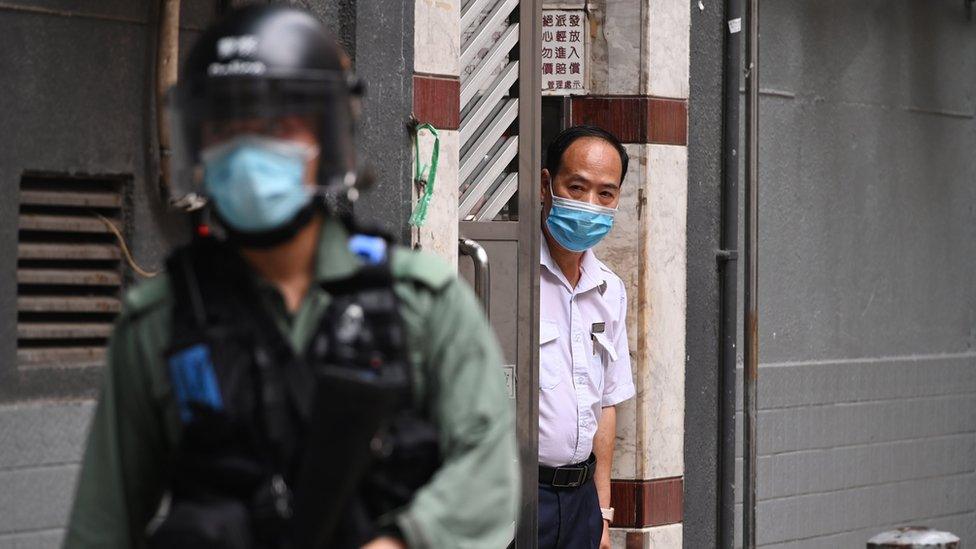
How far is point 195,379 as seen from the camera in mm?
2516

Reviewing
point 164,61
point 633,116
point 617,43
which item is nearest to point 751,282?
point 633,116

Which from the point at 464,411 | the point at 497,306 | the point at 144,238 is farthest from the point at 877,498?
the point at 464,411

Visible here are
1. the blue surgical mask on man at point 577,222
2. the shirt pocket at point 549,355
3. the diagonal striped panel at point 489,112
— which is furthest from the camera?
the diagonal striped panel at point 489,112

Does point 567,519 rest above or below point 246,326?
below

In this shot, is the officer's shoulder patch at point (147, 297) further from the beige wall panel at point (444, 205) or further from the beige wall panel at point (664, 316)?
the beige wall panel at point (664, 316)

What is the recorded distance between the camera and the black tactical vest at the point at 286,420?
2.49 meters

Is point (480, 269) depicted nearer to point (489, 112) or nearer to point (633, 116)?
point (489, 112)

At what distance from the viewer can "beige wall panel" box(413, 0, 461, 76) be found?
583 cm

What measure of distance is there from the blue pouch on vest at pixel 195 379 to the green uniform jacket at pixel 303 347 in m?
0.05

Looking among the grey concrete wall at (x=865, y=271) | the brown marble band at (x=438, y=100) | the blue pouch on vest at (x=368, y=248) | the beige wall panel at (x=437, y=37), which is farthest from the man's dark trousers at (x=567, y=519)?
the blue pouch on vest at (x=368, y=248)

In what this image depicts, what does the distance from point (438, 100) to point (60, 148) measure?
1406 millimetres

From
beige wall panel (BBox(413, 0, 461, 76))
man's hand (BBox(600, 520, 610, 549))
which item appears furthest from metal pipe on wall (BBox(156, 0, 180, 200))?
man's hand (BBox(600, 520, 610, 549))

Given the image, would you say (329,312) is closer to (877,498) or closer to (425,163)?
(425,163)

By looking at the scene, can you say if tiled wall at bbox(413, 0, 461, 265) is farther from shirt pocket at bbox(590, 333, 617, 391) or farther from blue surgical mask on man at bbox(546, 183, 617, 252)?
shirt pocket at bbox(590, 333, 617, 391)
